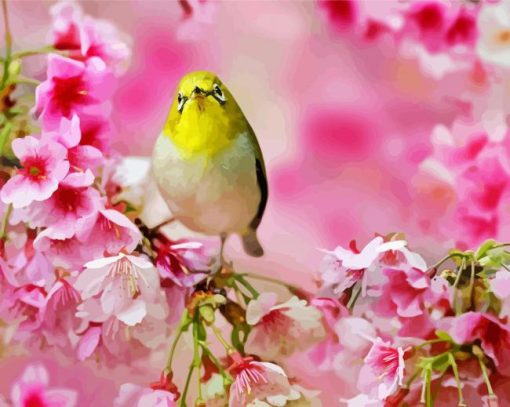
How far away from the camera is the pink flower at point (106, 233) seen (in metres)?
0.65

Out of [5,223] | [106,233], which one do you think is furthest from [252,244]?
[5,223]

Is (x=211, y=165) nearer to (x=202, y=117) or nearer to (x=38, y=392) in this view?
(x=202, y=117)

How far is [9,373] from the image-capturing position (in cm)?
68

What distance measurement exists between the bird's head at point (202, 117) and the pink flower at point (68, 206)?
10cm

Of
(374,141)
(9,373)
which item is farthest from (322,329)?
(9,373)

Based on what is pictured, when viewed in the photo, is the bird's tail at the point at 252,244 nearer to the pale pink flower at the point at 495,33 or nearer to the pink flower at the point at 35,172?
the pink flower at the point at 35,172

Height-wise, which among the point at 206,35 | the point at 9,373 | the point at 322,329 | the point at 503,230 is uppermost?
the point at 206,35

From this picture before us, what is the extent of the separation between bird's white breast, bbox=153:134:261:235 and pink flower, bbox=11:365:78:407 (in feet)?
0.70

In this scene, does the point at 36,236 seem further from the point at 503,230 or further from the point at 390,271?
the point at 503,230

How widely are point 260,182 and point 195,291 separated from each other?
0.42ft

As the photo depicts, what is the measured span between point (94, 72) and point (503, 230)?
1.45 ft

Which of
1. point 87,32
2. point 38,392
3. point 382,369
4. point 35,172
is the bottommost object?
point 38,392

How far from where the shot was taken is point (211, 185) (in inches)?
26.0

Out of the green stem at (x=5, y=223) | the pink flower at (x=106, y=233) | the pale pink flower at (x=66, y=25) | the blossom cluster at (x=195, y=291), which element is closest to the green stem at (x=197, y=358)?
the blossom cluster at (x=195, y=291)
